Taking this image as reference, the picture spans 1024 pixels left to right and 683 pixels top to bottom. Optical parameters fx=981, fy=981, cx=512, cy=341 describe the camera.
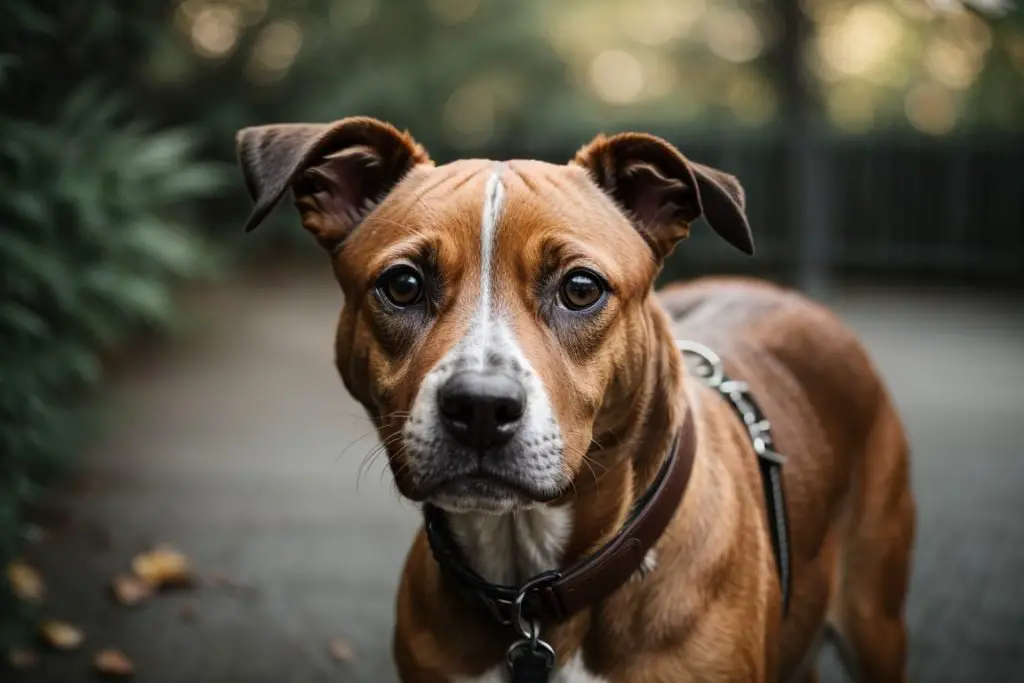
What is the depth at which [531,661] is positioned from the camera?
89.4 inches

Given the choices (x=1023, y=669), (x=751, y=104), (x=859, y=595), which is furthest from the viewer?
(x=751, y=104)

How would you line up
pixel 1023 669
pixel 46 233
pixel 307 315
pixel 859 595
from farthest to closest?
pixel 307 315 → pixel 46 233 → pixel 1023 669 → pixel 859 595

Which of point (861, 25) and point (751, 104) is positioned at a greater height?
point (861, 25)

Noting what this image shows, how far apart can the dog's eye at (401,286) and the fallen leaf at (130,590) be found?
283cm

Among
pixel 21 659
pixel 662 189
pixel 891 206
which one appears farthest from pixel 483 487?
pixel 891 206

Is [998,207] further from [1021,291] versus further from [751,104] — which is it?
[751,104]

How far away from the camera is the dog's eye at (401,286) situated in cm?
233

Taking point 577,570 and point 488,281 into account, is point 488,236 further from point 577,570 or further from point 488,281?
Result: point 577,570

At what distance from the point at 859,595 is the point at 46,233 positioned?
12.8 feet

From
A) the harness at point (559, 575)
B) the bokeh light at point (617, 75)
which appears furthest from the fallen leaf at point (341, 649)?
the bokeh light at point (617, 75)

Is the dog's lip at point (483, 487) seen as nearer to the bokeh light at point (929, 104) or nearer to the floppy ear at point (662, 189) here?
the floppy ear at point (662, 189)

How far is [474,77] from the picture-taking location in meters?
12.8

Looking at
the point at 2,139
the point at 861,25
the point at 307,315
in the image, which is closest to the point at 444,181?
the point at 2,139

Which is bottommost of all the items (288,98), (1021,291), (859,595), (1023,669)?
(1021,291)
